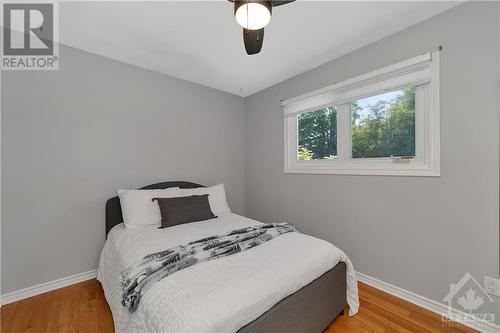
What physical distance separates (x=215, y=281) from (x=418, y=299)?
1817mm

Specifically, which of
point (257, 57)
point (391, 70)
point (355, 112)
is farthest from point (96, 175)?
point (391, 70)

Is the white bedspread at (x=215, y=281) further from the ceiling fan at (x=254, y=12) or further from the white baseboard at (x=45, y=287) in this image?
the ceiling fan at (x=254, y=12)

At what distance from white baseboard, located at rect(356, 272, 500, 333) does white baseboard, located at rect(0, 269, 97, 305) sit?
9.41 feet

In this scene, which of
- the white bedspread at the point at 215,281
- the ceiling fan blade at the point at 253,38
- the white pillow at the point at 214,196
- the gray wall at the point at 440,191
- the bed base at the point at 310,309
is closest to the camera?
the white bedspread at the point at 215,281

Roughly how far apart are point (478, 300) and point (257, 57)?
286cm

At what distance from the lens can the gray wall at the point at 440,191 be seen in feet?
4.90

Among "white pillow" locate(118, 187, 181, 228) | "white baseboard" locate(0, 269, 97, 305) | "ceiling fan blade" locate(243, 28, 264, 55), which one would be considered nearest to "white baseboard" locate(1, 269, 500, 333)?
"white baseboard" locate(0, 269, 97, 305)

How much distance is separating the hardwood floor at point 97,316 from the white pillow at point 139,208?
72 centimetres

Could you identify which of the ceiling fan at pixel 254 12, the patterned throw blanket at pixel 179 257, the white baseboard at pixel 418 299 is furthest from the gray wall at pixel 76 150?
the white baseboard at pixel 418 299

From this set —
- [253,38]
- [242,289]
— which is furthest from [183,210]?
[253,38]

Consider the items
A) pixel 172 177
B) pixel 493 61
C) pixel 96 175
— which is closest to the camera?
pixel 493 61

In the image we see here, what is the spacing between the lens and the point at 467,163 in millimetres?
1563

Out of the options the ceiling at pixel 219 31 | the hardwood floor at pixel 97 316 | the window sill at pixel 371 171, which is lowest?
the hardwood floor at pixel 97 316

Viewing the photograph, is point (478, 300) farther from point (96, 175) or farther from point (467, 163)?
point (96, 175)
